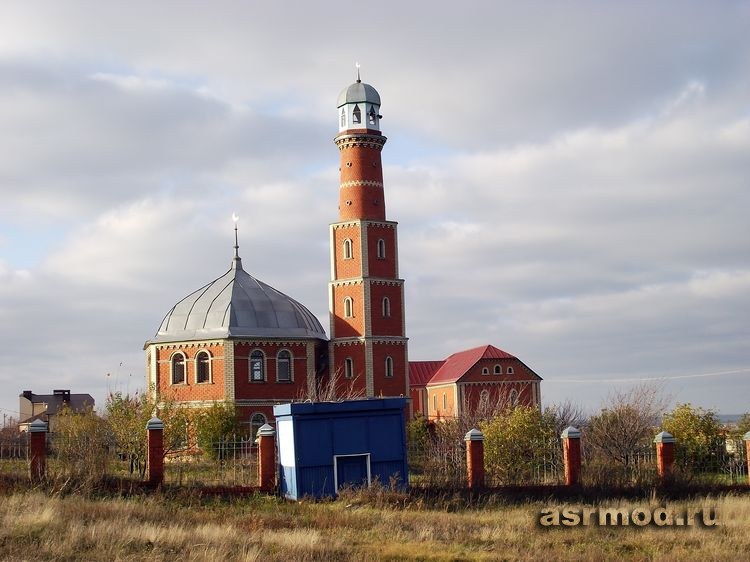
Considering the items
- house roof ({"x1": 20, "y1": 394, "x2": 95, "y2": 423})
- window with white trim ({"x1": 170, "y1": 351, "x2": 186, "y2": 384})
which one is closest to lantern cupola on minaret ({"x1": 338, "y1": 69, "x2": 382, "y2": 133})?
window with white trim ({"x1": 170, "y1": 351, "x2": 186, "y2": 384})

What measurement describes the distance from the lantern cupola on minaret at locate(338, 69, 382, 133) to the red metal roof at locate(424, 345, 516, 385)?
53.2ft

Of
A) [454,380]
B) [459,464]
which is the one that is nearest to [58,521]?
[459,464]

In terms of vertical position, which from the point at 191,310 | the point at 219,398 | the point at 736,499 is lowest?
the point at 736,499

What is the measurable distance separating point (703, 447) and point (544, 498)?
416 inches

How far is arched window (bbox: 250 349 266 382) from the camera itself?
1762 inches

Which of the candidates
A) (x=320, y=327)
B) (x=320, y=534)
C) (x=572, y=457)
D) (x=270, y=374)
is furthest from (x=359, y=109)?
(x=320, y=534)

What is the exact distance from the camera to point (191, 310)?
152ft

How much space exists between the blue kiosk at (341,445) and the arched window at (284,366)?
2354 cm

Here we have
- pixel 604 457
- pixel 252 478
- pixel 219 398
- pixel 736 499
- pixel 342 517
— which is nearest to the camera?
pixel 342 517

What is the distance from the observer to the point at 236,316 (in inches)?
1777

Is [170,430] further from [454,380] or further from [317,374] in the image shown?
[454,380]

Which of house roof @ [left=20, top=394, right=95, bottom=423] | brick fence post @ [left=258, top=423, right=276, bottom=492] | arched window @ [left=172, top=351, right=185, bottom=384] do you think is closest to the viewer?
brick fence post @ [left=258, top=423, right=276, bottom=492]

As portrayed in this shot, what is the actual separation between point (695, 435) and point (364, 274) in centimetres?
1939

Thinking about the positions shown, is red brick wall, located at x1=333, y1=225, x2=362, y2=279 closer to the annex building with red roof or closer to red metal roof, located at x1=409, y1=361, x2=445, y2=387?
the annex building with red roof
